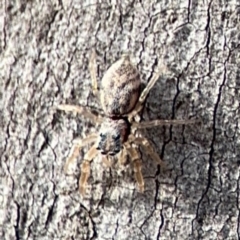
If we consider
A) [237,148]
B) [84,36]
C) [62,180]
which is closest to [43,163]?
[62,180]

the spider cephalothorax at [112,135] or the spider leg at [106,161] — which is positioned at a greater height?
the spider cephalothorax at [112,135]

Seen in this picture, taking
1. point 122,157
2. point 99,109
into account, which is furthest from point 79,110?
point 122,157

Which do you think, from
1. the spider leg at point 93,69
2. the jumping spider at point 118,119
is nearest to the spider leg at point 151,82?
the jumping spider at point 118,119

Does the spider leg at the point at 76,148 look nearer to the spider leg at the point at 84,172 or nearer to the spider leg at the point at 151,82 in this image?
the spider leg at the point at 84,172

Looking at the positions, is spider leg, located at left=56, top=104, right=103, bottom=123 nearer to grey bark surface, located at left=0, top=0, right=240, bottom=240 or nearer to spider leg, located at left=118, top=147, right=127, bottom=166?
grey bark surface, located at left=0, top=0, right=240, bottom=240

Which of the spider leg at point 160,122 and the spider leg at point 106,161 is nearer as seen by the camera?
the spider leg at point 160,122

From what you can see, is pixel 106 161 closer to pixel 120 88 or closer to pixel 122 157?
pixel 122 157

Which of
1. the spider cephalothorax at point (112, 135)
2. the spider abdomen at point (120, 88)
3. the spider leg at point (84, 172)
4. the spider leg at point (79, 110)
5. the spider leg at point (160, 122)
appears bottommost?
the spider leg at point (84, 172)

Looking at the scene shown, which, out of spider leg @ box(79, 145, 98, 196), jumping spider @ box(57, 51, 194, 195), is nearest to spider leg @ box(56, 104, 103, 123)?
jumping spider @ box(57, 51, 194, 195)
